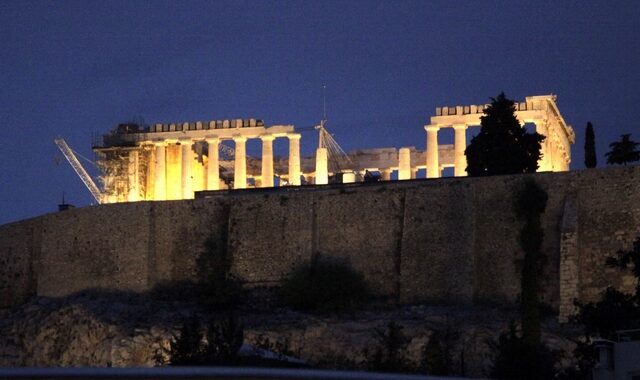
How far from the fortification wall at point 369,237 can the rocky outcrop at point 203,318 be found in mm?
1359

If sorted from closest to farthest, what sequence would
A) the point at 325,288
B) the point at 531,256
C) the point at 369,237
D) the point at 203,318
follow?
the point at 531,256
the point at 203,318
the point at 325,288
the point at 369,237

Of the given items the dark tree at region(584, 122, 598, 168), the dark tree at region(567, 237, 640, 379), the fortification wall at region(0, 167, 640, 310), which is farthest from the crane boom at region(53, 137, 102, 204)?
the dark tree at region(567, 237, 640, 379)

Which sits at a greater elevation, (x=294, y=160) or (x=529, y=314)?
(x=294, y=160)

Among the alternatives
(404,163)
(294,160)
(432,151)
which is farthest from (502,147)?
(294,160)

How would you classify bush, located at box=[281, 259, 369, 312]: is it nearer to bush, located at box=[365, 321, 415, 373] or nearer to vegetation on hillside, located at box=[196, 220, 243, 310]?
vegetation on hillside, located at box=[196, 220, 243, 310]

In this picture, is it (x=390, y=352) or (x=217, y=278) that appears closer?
(x=390, y=352)

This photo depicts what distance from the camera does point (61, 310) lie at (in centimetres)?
4828

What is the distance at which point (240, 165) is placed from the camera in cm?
6291

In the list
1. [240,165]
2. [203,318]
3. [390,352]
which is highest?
[240,165]

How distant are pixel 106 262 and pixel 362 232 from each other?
380 inches

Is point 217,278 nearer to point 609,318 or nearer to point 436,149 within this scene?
point 436,149

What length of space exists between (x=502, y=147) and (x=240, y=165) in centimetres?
1549

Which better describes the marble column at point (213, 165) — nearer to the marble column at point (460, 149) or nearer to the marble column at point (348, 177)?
the marble column at point (348, 177)

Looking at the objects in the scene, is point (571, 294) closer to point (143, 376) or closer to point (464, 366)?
point (464, 366)
